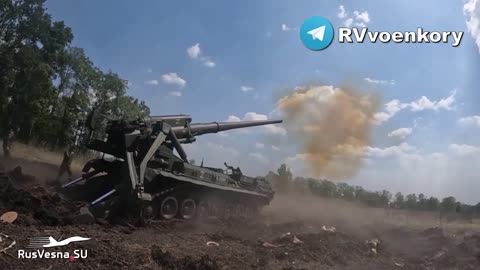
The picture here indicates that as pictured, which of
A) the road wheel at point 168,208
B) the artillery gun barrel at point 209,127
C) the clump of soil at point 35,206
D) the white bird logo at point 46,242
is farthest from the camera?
the artillery gun barrel at point 209,127

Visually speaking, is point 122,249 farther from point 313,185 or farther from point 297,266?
point 313,185

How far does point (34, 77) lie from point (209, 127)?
15.5 meters

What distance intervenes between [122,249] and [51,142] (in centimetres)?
2855

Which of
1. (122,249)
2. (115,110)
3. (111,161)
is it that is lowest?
(122,249)

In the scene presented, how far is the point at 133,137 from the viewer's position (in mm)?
14352

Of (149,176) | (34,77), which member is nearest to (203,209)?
(149,176)

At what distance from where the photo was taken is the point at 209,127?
63.7ft

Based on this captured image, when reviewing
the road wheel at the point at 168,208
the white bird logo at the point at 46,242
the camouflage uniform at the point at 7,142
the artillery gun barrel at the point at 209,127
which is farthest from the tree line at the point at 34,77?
the white bird logo at the point at 46,242

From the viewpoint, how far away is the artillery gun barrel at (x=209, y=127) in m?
17.3

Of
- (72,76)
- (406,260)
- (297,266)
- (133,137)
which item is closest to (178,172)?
(133,137)

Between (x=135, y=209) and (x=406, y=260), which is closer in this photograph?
(x=135, y=209)

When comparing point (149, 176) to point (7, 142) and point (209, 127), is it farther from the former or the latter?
point (7, 142)

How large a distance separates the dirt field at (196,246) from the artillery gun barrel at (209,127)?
3.53 meters

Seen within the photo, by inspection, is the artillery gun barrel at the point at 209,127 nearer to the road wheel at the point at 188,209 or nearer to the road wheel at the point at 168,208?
the road wheel at the point at 188,209
